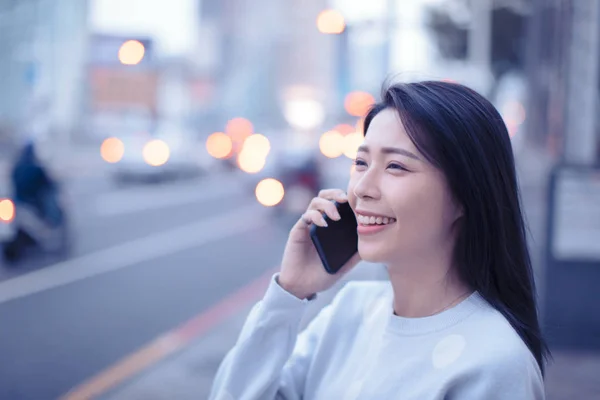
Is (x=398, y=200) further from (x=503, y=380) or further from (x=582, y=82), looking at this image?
(x=582, y=82)

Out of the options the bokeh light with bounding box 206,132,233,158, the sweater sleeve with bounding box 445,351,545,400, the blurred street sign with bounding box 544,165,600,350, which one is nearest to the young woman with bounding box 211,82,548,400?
the sweater sleeve with bounding box 445,351,545,400

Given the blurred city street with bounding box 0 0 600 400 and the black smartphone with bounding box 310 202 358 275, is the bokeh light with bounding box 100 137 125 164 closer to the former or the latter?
the blurred city street with bounding box 0 0 600 400

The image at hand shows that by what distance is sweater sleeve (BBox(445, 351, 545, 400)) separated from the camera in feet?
5.10

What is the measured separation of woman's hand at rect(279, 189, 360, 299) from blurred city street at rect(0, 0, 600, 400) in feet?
0.58

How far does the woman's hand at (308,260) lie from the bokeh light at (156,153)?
23.5 meters

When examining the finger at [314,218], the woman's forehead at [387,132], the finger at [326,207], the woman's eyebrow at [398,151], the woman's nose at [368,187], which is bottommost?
the finger at [314,218]

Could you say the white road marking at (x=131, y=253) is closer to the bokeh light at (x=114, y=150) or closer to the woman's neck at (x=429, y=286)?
the woman's neck at (x=429, y=286)

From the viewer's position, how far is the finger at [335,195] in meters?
2.04

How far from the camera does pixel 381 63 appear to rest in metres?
18.9

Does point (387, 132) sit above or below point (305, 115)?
above

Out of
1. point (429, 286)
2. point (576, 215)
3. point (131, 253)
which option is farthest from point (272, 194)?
point (131, 253)

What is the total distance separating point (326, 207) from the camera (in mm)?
2027

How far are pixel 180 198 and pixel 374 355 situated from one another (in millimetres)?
19831

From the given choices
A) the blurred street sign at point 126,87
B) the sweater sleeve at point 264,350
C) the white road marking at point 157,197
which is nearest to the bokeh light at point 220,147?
the blurred street sign at point 126,87
